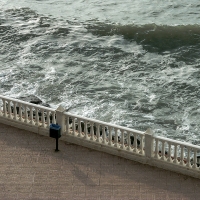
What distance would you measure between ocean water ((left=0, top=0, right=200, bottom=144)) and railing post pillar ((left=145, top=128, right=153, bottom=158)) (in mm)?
6966

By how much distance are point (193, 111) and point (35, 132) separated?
1015cm

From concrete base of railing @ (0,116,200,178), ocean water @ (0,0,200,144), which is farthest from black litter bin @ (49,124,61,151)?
ocean water @ (0,0,200,144)

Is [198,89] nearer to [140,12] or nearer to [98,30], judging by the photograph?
[98,30]

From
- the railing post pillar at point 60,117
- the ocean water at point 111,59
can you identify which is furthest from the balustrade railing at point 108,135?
the ocean water at point 111,59

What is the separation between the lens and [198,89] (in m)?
29.1

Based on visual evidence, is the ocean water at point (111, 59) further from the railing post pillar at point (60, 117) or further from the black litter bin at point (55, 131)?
the black litter bin at point (55, 131)

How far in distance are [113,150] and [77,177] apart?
1672 mm

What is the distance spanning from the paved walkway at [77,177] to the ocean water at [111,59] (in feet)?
24.1

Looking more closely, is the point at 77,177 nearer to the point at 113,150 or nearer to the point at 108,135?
the point at 113,150

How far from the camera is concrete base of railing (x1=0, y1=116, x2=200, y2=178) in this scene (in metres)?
17.1

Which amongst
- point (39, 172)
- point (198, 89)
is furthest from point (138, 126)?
point (39, 172)

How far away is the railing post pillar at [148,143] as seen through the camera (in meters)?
17.1

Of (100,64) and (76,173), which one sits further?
(100,64)

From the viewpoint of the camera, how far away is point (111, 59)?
1303 inches
